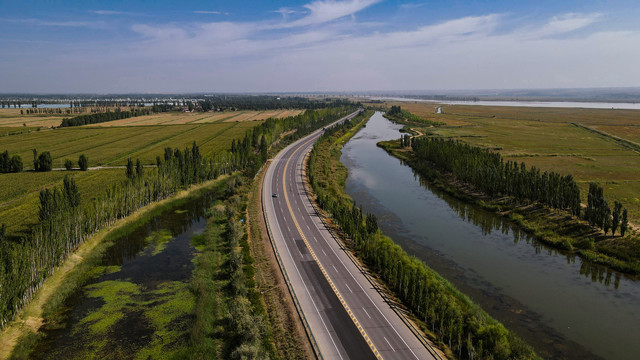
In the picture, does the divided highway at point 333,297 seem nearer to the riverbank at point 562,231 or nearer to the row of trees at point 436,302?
the row of trees at point 436,302

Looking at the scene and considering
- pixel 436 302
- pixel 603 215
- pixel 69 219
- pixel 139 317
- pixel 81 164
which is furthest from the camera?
pixel 81 164

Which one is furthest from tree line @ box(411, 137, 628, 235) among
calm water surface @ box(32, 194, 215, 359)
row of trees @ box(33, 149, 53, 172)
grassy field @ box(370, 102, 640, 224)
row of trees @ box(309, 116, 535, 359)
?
row of trees @ box(33, 149, 53, 172)

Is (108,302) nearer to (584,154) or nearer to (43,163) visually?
(43,163)

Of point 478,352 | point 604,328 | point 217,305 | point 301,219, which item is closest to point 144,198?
point 301,219

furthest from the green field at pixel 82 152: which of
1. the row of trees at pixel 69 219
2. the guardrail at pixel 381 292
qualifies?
the guardrail at pixel 381 292

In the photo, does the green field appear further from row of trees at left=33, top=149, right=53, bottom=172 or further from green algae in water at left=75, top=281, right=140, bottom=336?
green algae in water at left=75, top=281, right=140, bottom=336

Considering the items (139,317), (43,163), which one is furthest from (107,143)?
(139,317)

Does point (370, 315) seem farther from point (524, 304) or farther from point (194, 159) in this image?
point (194, 159)
